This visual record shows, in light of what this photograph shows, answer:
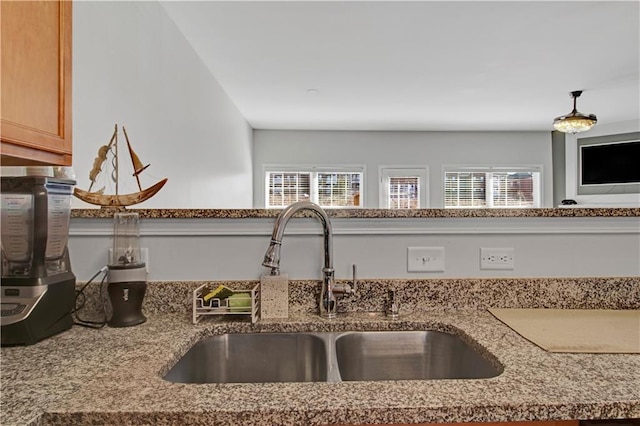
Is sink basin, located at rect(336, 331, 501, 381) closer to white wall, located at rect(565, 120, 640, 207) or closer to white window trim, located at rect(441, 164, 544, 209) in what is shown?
white window trim, located at rect(441, 164, 544, 209)

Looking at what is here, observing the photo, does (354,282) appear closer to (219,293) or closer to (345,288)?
(345,288)

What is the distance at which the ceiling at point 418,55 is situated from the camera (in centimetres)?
259

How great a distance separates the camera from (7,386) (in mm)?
688

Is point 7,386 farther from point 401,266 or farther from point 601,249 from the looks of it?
point 601,249

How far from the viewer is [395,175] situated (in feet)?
20.9

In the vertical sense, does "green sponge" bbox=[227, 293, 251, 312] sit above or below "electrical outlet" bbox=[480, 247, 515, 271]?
below

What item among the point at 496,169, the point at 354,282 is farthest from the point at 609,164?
the point at 354,282

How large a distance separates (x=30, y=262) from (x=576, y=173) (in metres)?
7.33

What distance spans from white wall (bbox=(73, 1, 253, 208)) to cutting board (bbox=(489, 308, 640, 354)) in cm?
157

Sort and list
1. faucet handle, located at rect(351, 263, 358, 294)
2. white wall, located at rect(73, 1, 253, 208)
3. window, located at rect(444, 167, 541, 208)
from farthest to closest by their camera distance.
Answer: window, located at rect(444, 167, 541, 208) < white wall, located at rect(73, 1, 253, 208) < faucet handle, located at rect(351, 263, 358, 294)

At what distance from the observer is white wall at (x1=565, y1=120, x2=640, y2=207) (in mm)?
5695

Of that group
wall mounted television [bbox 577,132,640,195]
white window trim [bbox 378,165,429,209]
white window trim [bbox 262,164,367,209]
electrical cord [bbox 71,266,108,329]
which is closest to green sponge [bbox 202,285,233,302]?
electrical cord [bbox 71,266,108,329]

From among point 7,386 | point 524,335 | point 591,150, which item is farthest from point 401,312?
point 591,150

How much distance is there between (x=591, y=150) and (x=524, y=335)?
21.4 ft
